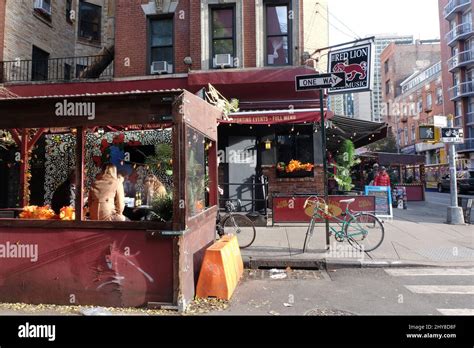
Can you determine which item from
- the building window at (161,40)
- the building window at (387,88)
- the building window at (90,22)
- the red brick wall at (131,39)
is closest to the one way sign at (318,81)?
the building window at (161,40)

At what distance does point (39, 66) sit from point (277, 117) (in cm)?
1078

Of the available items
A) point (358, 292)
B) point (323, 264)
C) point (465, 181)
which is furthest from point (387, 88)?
point (358, 292)

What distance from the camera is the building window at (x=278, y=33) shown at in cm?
1209

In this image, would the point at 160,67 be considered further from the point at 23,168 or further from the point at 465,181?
the point at 465,181

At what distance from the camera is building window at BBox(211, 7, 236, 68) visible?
39.8 feet

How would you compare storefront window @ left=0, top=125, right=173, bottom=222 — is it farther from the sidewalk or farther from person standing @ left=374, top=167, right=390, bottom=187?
person standing @ left=374, top=167, right=390, bottom=187

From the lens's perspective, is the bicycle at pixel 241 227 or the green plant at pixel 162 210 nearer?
the green plant at pixel 162 210

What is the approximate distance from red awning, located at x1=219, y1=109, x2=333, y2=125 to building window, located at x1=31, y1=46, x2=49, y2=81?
355 inches

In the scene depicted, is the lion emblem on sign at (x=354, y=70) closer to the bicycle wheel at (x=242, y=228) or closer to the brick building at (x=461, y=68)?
the bicycle wheel at (x=242, y=228)

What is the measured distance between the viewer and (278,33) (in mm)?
12172

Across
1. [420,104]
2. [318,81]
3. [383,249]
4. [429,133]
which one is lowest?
[383,249]

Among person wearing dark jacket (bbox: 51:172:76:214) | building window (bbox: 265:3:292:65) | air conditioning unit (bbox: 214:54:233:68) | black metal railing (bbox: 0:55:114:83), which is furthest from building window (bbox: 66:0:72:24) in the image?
person wearing dark jacket (bbox: 51:172:76:214)

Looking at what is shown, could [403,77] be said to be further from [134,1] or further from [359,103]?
[134,1]

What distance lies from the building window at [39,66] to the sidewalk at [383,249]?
36.5ft
